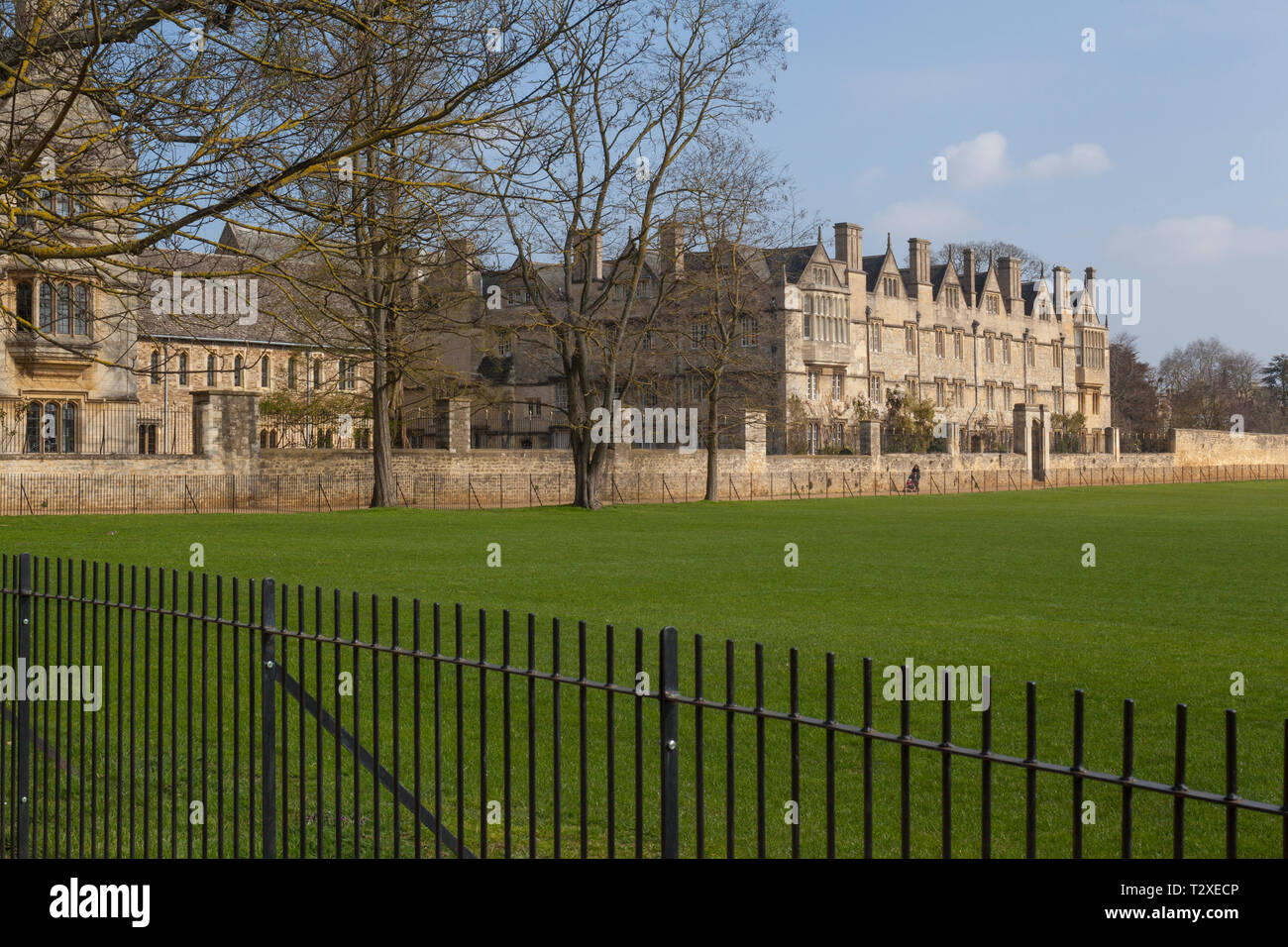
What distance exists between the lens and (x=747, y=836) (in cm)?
685

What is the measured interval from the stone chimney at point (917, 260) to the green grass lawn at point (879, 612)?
4233 centimetres

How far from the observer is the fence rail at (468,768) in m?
4.16

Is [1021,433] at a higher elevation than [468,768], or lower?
higher

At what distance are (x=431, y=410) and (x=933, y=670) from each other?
38.5m

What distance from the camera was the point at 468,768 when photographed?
8.31 meters

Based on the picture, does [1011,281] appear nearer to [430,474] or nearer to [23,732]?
[430,474]

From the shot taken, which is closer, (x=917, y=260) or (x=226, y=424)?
(x=226, y=424)

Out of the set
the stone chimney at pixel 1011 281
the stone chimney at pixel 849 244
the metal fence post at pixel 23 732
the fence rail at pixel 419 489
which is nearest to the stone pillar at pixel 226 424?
the fence rail at pixel 419 489

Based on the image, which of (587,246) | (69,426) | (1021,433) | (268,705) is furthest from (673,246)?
(268,705)

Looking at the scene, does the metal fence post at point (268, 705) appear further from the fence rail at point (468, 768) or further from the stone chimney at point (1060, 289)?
the stone chimney at point (1060, 289)

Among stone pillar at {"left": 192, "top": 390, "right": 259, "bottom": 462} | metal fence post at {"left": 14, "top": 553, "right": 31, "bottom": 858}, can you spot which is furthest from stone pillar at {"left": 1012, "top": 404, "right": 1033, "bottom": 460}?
metal fence post at {"left": 14, "top": 553, "right": 31, "bottom": 858}

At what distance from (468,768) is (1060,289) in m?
86.9

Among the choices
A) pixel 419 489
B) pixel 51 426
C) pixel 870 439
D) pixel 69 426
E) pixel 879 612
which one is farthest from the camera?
pixel 870 439
